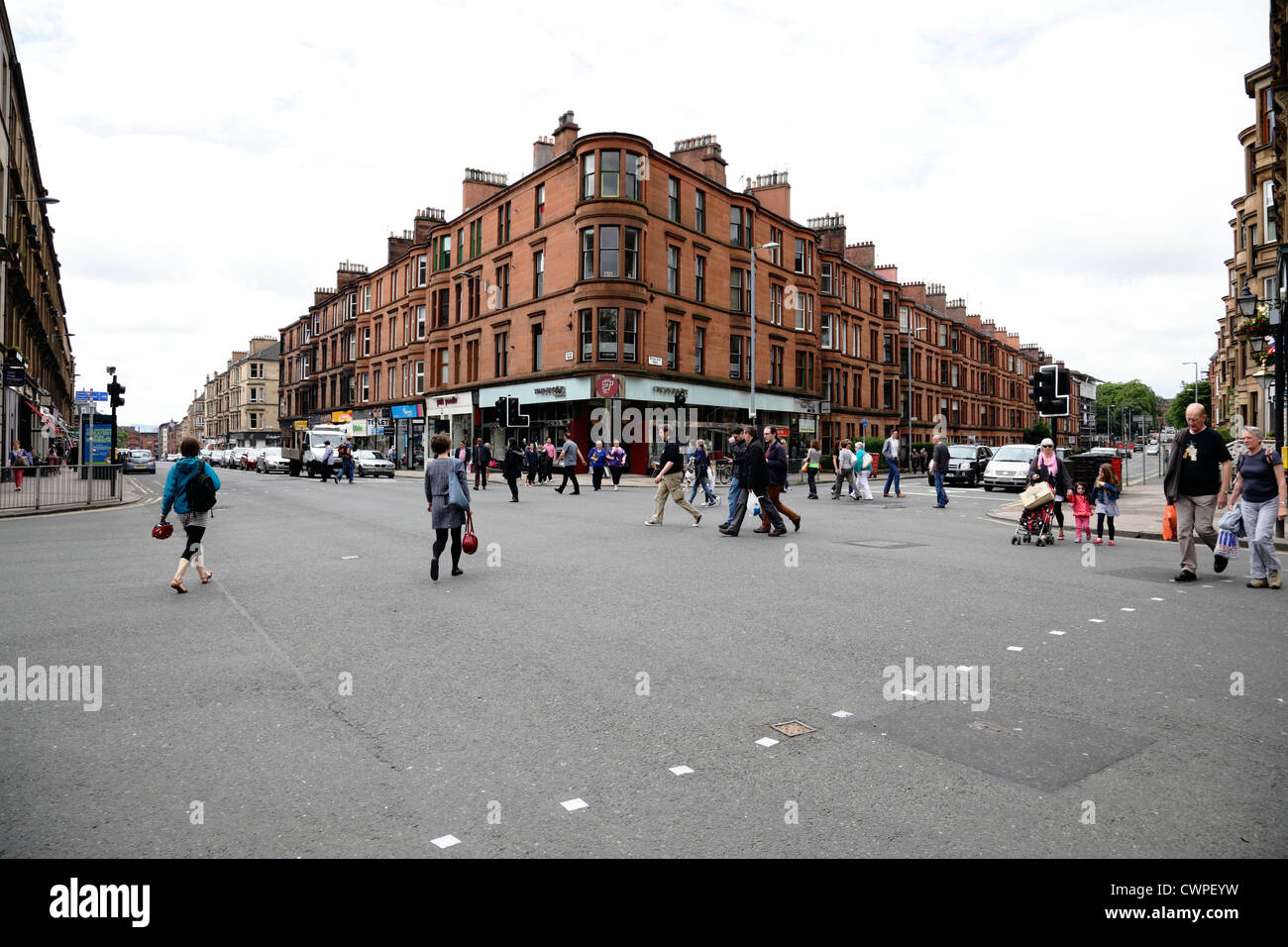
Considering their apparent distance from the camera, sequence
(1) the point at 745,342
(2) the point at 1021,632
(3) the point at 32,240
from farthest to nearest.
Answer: (1) the point at 745,342 → (3) the point at 32,240 → (2) the point at 1021,632

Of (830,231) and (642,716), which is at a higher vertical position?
(830,231)

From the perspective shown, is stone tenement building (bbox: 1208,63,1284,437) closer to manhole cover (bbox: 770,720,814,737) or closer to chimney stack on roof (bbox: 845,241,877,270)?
chimney stack on roof (bbox: 845,241,877,270)

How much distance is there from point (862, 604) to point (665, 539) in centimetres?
551

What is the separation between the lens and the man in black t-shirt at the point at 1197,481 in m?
9.06

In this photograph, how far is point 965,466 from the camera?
105ft

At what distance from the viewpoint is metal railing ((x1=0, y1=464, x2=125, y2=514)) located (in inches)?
693

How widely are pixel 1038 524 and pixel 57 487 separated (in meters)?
21.1

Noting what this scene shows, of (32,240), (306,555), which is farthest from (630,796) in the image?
(32,240)

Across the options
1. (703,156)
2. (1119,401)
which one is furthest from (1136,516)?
(1119,401)

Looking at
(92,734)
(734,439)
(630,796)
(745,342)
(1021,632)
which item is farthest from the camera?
(745,342)

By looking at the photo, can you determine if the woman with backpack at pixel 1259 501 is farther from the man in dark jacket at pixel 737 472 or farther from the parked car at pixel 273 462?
the parked car at pixel 273 462

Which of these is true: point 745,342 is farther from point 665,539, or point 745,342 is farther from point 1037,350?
point 1037,350

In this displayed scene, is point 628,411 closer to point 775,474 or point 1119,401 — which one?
point 775,474

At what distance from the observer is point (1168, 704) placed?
4.61 metres
